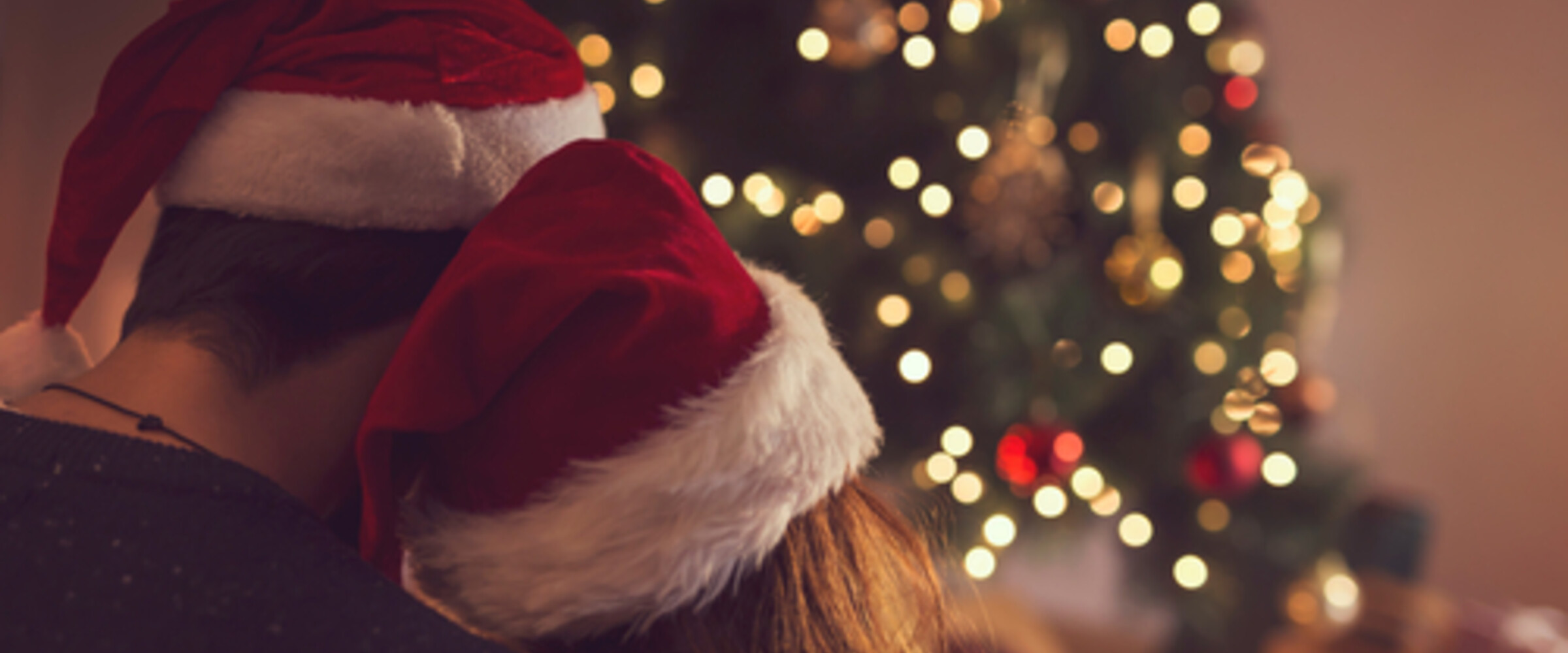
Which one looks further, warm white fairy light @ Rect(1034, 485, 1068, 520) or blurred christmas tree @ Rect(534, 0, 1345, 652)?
warm white fairy light @ Rect(1034, 485, 1068, 520)

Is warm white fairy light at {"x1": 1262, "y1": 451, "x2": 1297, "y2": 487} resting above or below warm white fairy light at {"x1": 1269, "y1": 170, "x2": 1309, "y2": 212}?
below

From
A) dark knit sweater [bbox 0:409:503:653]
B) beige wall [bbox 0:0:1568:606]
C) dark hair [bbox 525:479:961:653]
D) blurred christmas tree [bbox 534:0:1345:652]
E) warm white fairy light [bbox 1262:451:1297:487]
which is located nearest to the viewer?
dark knit sweater [bbox 0:409:503:653]

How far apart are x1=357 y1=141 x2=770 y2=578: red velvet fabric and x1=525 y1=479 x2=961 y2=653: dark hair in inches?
4.5

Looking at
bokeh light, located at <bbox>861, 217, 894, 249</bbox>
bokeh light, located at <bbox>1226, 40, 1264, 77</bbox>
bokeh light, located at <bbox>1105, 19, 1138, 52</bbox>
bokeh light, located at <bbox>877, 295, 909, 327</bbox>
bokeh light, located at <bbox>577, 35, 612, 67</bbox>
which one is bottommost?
bokeh light, located at <bbox>877, 295, 909, 327</bbox>

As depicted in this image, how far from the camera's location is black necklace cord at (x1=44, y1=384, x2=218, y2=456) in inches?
18.5

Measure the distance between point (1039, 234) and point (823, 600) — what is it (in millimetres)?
1232

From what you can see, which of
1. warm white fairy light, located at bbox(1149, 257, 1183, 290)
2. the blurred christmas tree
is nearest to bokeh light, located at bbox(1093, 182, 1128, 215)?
the blurred christmas tree

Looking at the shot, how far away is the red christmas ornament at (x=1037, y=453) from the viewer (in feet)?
5.08

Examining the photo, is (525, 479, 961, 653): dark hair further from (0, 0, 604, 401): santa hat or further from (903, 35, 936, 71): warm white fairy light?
(903, 35, 936, 71): warm white fairy light

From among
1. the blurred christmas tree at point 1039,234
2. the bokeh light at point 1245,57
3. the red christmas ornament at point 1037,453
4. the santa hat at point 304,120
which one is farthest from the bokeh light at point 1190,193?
the santa hat at point 304,120

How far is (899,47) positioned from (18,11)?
4.20 ft

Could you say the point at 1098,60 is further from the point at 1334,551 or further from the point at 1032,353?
the point at 1334,551

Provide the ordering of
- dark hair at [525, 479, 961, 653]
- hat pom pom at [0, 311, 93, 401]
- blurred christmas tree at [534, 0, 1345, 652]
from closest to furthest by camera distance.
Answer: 1. dark hair at [525, 479, 961, 653]
2. hat pom pom at [0, 311, 93, 401]
3. blurred christmas tree at [534, 0, 1345, 652]

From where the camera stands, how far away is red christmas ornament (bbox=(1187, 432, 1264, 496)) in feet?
5.08
